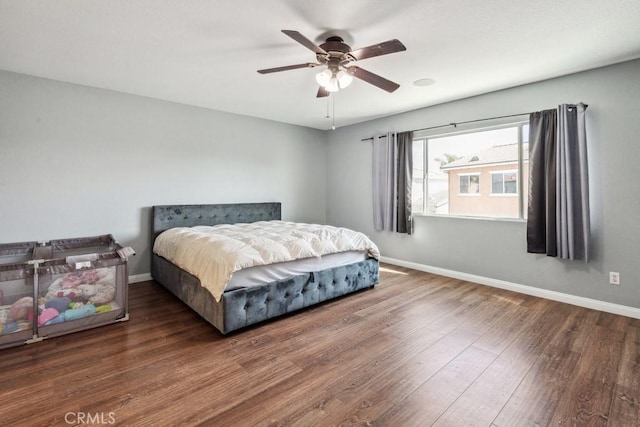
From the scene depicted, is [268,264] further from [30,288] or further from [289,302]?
[30,288]

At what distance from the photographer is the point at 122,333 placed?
263 centimetres

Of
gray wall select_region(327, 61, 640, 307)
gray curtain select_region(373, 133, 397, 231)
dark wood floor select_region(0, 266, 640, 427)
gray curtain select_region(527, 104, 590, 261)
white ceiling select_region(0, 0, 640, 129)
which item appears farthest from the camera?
gray curtain select_region(373, 133, 397, 231)

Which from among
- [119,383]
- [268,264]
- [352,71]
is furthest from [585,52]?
[119,383]

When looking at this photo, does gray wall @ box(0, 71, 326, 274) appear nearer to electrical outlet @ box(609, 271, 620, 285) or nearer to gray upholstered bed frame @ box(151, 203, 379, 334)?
gray upholstered bed frame @ box(151, 203, 379, 334)

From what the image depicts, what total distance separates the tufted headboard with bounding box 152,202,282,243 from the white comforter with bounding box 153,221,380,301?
0.32m

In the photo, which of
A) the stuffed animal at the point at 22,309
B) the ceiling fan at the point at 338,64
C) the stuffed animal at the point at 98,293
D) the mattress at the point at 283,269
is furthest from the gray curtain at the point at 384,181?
the stuffed animal at the point at 22,309

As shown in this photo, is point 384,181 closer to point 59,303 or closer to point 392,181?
point 392,181

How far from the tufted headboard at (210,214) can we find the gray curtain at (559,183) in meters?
3.87

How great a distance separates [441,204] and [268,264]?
3.09m

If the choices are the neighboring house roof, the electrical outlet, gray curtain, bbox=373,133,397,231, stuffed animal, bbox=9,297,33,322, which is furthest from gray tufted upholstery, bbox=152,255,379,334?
the electrical outlet

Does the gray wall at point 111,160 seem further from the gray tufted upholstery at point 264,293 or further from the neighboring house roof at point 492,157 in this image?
the neighboring house roof at point 492,157

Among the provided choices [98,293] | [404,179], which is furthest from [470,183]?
[98,293]

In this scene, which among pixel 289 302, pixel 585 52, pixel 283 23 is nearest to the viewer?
pixel 283 23

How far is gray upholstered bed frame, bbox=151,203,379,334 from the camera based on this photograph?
103 inches
